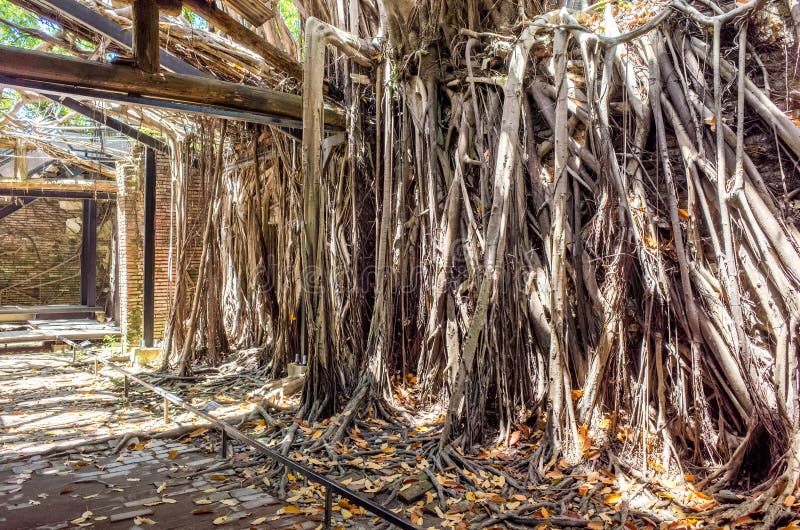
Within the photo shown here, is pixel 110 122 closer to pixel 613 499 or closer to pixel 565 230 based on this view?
pixel 565 230

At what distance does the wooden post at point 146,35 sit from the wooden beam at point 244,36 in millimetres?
314

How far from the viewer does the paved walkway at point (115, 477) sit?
322 cm

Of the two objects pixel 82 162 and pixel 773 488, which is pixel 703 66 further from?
pixel 82 162

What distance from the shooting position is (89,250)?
553 inches

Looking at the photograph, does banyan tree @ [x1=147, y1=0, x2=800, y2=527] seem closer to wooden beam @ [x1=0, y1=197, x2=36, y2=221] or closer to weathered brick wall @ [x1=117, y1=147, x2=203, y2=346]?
weathered brick wall @ [x1=117, y1=147, x2=203, y2=346]

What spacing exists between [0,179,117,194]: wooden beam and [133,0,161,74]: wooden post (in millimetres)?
7397

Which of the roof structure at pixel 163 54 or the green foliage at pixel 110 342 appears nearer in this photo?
the roof structure at pixel 163 54

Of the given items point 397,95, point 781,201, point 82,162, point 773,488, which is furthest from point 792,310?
point 82,162

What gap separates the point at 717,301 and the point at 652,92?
1502 mm

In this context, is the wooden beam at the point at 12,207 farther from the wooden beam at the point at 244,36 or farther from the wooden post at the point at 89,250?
the wooden beam at the point at 244,36

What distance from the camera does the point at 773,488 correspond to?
3006 mm

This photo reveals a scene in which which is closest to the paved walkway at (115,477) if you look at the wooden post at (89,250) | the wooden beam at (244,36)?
the wooden beam at (244,36)

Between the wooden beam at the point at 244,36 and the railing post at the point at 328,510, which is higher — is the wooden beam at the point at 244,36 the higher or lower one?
the higher one

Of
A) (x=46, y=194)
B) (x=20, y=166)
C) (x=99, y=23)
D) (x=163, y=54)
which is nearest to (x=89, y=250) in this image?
(x=46, y=194)
